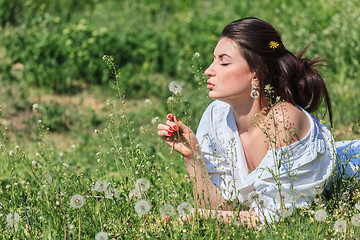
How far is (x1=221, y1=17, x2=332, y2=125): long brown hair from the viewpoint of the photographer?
9.61 ft

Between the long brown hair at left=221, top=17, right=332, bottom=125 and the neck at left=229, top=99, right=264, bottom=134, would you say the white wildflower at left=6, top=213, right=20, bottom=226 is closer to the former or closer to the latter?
the neck at left=229, top=99, right=264, bottom=134

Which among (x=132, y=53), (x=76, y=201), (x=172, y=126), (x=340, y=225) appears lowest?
(x=340, y=225)

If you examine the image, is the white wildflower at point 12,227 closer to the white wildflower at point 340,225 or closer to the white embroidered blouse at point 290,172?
the white embroidered blouse at point 290,172

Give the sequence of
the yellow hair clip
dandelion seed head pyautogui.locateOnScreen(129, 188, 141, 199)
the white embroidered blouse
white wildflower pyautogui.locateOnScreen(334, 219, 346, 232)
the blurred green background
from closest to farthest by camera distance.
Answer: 1. white wildflower pyautogui.locateOnScreen(334, 219, 346, 232)
2. dandelion seed head pyautogui.locateOnScreen(129, 188, 141, 199)
3. the white embroidered blouse
4. the yellow hair clip
5. the blurred green background

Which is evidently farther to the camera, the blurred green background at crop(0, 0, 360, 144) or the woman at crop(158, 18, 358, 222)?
the blurred green background at crop(0, 0, 360, 144)

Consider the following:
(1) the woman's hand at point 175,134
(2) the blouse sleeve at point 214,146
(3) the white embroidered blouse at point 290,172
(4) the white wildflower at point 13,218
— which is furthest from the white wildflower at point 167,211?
(2) the blouse sleeve at point 214,146

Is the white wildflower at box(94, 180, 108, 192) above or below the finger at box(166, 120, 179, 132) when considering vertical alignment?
below

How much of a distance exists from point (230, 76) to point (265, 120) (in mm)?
294

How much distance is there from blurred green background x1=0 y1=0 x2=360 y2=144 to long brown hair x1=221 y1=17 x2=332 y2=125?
6.46 ft

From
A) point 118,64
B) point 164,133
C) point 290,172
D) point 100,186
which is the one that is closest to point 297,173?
point 290,172

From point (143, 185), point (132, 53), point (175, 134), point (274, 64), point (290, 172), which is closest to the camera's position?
point (143, 185)

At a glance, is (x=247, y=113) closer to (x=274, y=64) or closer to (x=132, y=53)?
(x=274, y=64)

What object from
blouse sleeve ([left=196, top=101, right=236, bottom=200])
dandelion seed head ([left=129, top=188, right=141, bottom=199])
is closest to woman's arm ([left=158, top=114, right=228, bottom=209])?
blouse sleeve ([left=196, top=101, right=236, bottom=200])

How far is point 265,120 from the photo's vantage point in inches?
116
